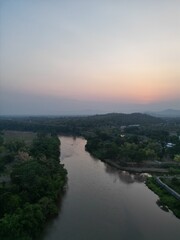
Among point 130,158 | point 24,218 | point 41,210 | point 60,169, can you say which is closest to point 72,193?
point 60,169

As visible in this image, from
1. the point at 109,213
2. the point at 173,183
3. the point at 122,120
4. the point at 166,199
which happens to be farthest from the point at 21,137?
the point at 122,120

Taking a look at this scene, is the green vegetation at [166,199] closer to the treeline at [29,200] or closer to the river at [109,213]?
the river at [109,213]

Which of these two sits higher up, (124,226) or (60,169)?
(60,169)

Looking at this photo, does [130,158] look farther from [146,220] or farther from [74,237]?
[74,237]

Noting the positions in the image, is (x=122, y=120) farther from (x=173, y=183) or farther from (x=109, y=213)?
(x=109, y=213)

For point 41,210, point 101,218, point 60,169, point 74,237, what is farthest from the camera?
point 60,169

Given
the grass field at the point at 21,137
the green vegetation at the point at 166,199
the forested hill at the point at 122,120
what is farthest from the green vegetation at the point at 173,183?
the forested hill at the point at 122,120

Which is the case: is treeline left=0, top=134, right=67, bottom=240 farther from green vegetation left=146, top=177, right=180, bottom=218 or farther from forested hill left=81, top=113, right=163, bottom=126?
Answer: forested hill left=81, top=113, right=163, bottom=126
